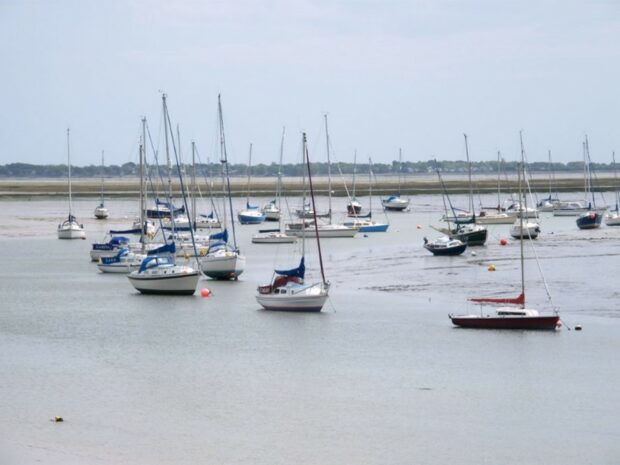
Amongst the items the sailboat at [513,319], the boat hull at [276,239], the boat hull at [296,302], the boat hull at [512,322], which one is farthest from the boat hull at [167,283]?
the boat hull at [276,239]

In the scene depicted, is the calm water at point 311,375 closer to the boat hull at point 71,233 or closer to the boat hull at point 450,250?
the boat hull at point 450,250

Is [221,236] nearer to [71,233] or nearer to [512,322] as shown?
[71,233]

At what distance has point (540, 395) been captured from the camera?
3444cm

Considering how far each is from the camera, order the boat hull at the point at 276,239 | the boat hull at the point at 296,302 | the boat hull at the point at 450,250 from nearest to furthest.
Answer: the boat hull at the point at 296,302, the boat hull at the point at 450,250, the boat hull at the point at 276,239

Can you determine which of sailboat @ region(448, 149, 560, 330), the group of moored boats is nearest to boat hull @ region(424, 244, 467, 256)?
the group of moored boats

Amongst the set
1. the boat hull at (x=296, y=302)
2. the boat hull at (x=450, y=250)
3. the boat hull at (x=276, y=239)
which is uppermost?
the boat hull at (x=276, y=239)

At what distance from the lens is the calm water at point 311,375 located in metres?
29.2

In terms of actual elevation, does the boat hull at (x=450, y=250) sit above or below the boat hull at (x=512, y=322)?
above

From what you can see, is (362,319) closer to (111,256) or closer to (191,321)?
(191,321)

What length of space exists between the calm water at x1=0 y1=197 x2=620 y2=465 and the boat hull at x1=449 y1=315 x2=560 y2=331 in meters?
0.74

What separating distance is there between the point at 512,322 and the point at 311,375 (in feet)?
30.1

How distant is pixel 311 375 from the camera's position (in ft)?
124

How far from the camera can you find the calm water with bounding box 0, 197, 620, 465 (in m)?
29.2

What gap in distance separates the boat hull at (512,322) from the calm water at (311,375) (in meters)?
0.74
